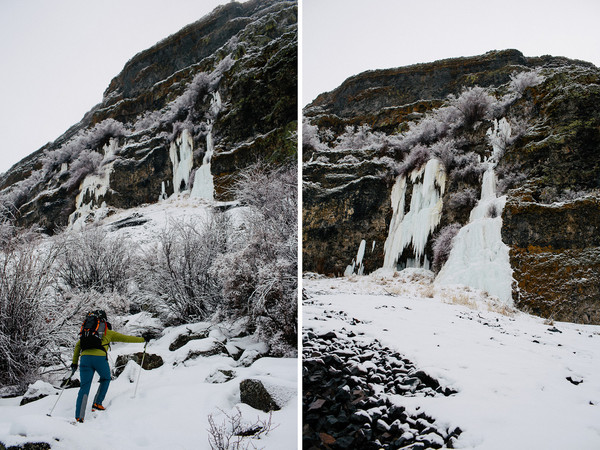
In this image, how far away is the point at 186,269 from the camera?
3.50m

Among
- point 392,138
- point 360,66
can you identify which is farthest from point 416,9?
point 392,138

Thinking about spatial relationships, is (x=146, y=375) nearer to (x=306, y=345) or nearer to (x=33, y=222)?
(x=306, y=345)

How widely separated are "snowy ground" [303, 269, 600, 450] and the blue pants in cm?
138

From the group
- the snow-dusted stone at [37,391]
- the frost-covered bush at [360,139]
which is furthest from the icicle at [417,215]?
the snow-dusted stone at [37,391]

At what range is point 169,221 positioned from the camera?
3.42 m

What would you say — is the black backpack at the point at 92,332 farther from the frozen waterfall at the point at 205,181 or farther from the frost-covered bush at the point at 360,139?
the frost-covered bush at the point at 360,139

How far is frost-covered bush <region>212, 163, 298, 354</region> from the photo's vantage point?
3021mm

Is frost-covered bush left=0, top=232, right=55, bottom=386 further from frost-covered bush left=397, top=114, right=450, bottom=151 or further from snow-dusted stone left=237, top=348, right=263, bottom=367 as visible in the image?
frost-covered bush left=397, top=114, right=450, bottom=151

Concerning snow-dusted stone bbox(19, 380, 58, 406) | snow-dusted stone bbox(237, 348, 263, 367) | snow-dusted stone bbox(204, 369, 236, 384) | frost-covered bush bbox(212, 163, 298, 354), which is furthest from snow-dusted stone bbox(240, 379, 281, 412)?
snow-dusted stone bbox(19, 380, 58, 406)

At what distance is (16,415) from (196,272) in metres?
1.51

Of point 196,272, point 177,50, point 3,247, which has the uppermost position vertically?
point 177,50

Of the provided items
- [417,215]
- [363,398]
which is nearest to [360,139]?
[417,215]

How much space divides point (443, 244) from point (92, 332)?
101 inches

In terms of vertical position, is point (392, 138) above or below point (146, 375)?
above
